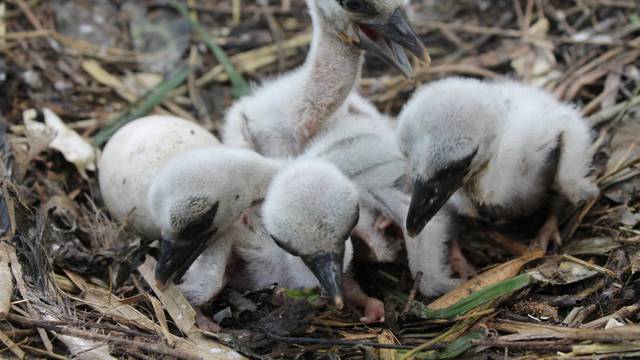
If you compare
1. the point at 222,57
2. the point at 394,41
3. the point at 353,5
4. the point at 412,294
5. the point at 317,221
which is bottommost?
the point at 412,294

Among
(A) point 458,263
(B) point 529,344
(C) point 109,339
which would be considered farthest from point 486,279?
(C) point 109,339

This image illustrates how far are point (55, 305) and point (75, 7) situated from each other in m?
2.15

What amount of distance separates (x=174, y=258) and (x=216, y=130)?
4.01 ft

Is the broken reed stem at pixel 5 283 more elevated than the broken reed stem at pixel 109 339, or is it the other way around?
the broken reed stem at pixel 5 283

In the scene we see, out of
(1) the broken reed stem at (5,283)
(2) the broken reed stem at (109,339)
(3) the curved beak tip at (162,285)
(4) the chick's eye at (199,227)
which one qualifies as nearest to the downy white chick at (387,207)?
(4) the chick's eye at (199,227)

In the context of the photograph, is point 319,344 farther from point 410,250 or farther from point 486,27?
point 486,27

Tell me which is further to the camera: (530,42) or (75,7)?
(75,7)

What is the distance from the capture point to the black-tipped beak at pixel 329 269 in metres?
2.17

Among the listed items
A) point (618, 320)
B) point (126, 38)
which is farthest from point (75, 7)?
point (618, 320)

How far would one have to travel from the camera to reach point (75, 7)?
13.2 feet

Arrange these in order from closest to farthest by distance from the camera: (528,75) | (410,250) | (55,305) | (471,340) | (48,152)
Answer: (471,340) < (55,305) < (410,250) < (48,152) < (528,75)

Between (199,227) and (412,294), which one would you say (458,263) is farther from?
(199,227)

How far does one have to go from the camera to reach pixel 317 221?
85.0 inches

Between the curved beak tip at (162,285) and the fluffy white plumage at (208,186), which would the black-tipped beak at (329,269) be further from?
the curved beak tip at (162,285)
